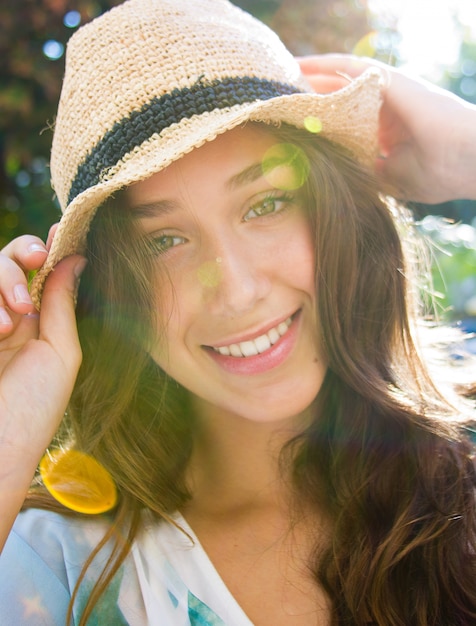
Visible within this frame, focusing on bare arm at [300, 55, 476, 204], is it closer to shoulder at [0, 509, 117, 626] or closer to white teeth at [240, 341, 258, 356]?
white teeth at [240, 341, 258, 356]

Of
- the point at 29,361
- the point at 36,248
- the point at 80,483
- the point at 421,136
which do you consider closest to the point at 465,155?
the point at 421,136

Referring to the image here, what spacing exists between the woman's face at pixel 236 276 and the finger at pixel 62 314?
25cm

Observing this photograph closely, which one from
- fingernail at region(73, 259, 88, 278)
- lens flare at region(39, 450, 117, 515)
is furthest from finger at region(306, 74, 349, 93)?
lens flare at region(39, 450, 117, 515)

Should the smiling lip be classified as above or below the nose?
below

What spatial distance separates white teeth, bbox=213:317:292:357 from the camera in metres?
1.93

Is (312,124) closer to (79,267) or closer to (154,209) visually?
(154,209)

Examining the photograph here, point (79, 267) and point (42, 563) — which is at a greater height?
point (79, 267)

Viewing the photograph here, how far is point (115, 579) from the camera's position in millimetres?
1949

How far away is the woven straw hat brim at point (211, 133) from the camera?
162 cm

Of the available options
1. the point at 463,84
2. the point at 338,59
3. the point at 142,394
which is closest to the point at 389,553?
the point at 142,394

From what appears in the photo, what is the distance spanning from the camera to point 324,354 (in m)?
2.03

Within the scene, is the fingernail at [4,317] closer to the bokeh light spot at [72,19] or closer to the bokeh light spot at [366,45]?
the bokeh light spot at [72,19]

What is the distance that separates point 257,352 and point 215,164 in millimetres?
578

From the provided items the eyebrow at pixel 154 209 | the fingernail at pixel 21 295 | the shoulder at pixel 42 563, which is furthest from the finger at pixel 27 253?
the shoulder at pixel 42 563
